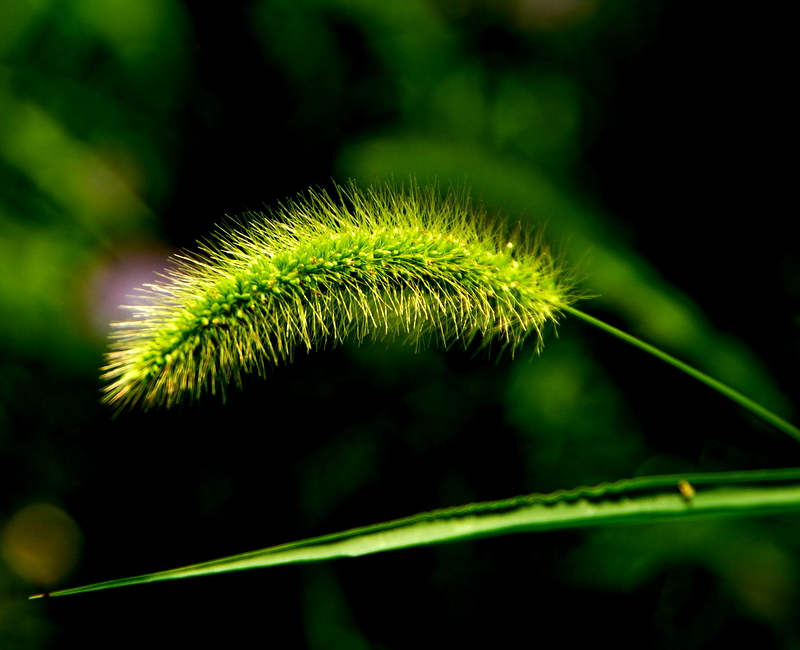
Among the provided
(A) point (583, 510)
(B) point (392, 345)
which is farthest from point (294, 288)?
(B) point (392, 345)

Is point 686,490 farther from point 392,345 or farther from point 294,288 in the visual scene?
point 392,345

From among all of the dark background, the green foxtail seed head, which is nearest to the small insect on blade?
the green foxtail seed head

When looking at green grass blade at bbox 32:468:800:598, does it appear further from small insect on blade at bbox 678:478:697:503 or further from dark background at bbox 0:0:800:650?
dark background at bbox 0:0:800:650

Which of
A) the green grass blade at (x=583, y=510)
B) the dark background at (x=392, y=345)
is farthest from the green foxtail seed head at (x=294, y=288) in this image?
the dark background at (x=392, y=345)

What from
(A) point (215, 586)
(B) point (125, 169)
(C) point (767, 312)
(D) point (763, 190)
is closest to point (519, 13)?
(D) point (763, 190)

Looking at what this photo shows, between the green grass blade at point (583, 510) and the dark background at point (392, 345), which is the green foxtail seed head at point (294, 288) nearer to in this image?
the green grass blade at point (583, 510)
